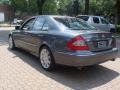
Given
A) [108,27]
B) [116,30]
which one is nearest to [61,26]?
[108,27]

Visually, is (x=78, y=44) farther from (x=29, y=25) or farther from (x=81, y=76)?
(x=29, y=25)

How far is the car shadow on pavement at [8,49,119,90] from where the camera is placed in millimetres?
5603

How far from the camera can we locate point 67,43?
5.82 meters

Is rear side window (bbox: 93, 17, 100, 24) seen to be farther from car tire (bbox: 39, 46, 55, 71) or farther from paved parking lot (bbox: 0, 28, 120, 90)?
car tire (bbox: 39, 46, 55, 71)

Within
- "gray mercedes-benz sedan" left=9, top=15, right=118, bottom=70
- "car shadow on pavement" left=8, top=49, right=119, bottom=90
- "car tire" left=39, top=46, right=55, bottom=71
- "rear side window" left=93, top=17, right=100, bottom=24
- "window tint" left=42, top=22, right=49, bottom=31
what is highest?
"rear side window" left=93, top=17, right=100, bottom=24

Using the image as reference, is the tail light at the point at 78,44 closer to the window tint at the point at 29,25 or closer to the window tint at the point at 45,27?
the window tint at the point at 45,27

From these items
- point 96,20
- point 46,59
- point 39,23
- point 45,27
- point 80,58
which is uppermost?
point 96,20

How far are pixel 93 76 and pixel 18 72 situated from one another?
2.04 meters

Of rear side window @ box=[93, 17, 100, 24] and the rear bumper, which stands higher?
rear side window @ box=[93, 17, 100, 24]

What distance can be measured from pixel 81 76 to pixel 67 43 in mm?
1051

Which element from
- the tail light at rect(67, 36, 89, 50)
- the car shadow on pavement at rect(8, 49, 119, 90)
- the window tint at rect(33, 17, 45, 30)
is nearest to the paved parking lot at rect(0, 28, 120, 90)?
the car shadow on pavement at rect(8, 49, 119, 90)

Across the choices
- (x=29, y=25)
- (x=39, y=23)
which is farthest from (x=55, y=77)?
(x=29, y=25)

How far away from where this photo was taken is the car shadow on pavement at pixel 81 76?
18.4 feet

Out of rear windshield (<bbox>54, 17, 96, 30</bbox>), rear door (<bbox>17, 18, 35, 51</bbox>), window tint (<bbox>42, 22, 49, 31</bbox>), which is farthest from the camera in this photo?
rear door (<bbox>17, 18, 35, 51</bbox>)
